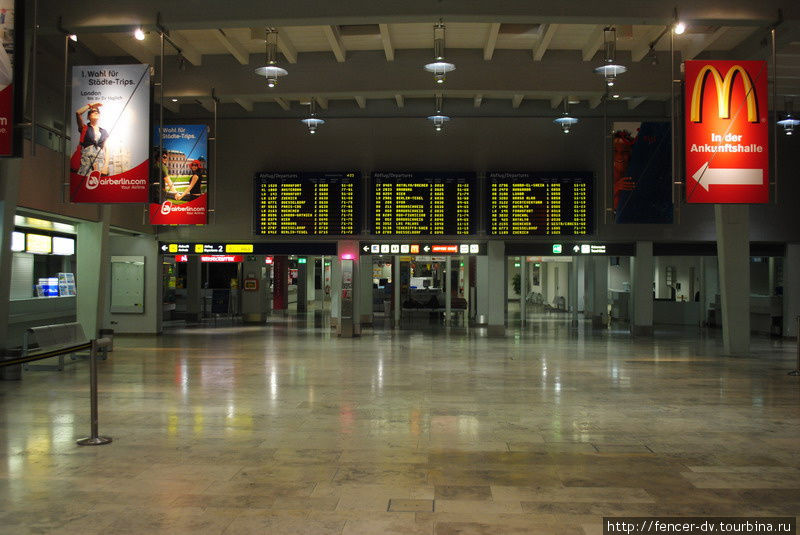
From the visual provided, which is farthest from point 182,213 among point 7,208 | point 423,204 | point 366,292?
point 366,292

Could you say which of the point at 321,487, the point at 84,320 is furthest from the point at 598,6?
the point at 84,320

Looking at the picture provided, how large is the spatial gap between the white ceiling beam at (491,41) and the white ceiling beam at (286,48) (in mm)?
4215

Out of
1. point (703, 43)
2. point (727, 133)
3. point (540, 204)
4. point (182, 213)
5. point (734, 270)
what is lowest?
point (734, 270)

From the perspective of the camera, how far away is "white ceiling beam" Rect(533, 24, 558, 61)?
13.9m

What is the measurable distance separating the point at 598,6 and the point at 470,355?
25.8 feet

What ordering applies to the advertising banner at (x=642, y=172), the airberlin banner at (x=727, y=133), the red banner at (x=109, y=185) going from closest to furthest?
the red banner at (x=109, y=185)
the airberlin banner at (x=727, y=133)
the advertising banner at (x=642, y=172)

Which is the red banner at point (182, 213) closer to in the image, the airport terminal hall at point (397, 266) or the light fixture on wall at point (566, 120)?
the airport terminal hall at point (397, 266)

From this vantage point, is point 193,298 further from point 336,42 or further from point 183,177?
point 336,42

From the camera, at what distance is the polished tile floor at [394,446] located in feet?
17.0

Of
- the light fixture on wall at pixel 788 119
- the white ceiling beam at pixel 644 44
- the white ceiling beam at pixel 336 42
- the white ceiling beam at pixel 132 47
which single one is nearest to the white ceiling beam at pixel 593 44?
the white ceiling beam at pixel 644 44

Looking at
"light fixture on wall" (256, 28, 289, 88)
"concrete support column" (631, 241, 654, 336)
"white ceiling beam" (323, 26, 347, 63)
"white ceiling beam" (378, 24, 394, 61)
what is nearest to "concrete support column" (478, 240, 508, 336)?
"concrete support column" (631, 241, 654, 336)

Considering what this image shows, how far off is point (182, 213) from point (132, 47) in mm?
4033

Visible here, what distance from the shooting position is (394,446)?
7176 mm

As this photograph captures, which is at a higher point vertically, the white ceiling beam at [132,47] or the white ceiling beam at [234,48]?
the white ceiling beam at [132,47]
